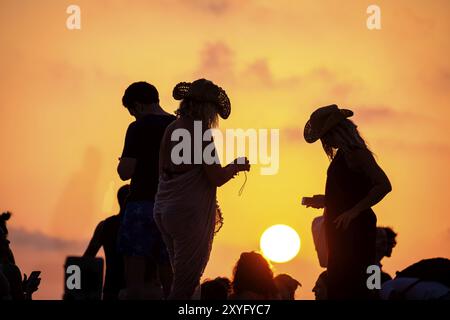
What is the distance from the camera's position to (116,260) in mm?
12430

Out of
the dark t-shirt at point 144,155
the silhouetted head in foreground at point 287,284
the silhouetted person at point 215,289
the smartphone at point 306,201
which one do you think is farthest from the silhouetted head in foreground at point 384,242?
the dark t-shirt at point 144,155

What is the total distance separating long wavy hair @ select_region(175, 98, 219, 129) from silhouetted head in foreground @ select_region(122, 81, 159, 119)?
2.25 feet

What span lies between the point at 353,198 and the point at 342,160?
1.09ft

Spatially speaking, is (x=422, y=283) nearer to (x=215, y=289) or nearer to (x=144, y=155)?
(x=215, y=289)

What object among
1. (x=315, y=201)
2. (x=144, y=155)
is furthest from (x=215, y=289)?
(x=144, y=155)

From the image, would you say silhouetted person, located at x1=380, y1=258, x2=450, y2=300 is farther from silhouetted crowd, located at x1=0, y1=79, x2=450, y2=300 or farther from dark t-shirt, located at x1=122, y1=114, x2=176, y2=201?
dark t-shirt, located at x1=122, y1=114, x2=176, y2=201

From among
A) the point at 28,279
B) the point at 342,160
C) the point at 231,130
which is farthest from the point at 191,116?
the point at 28,279

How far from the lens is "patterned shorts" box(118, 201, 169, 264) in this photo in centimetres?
1002

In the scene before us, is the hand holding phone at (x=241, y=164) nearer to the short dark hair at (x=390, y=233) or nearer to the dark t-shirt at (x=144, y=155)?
the dark t-shirt at (x=144, y=155)

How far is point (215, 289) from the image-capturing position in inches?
440

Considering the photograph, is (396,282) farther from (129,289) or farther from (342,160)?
(129,289)

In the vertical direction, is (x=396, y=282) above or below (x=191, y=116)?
below

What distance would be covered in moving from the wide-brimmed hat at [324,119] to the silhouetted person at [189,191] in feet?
2.10
